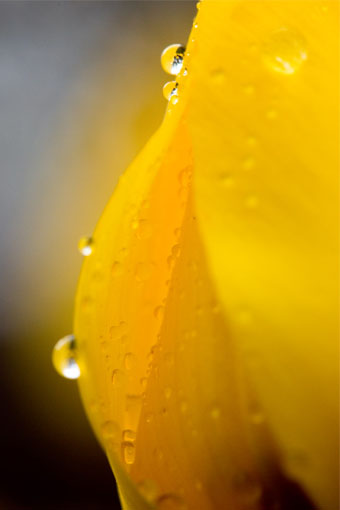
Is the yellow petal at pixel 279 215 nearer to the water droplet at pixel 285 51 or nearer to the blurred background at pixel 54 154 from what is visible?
the water droplet at pixel 285 51

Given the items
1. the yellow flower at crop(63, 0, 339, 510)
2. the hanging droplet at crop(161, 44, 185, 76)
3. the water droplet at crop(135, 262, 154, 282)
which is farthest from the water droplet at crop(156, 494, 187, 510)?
the hanging droplet at crop(161, 44, 185, 76)

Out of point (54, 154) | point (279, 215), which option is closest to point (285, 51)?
point (279, 215)

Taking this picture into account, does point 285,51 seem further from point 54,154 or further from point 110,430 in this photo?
point 54,154

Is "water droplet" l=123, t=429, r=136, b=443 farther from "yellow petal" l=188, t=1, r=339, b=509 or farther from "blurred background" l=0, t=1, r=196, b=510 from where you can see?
"blurred background" l=0, t=1, r=196, b=510

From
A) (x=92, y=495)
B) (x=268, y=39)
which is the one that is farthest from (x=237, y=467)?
(x=92, y=495)

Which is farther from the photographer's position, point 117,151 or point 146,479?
point 117,151

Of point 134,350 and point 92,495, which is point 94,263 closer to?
point 134,350
